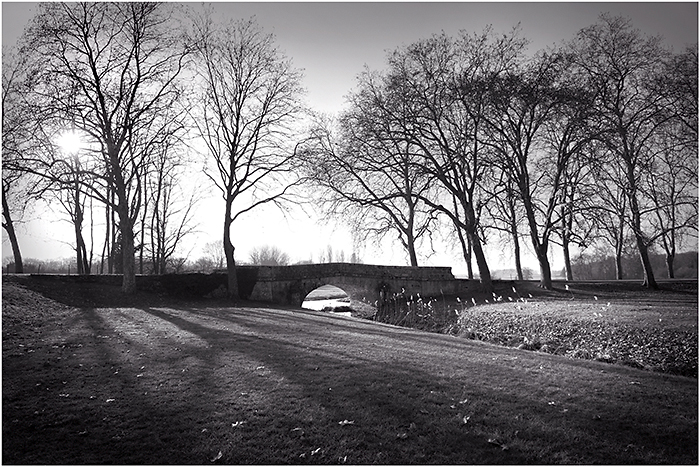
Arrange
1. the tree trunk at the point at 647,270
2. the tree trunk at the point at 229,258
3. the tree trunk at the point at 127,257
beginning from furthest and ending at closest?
the tree trunk at the point at 229,258
the tree trunk at the point at 647,270
the tree trunk at the point at 127,257

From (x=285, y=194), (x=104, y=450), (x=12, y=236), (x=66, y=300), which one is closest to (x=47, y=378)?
(x=104, y=450)

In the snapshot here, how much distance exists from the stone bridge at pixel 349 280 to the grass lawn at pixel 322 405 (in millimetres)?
14439

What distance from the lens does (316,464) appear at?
462cm

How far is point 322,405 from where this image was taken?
19.4 feet

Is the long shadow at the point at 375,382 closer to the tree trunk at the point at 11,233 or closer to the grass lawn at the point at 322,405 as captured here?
the grass lawn at the point at 322,405

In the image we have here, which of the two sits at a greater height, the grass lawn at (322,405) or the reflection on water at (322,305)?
the grass lawn at (322,405)

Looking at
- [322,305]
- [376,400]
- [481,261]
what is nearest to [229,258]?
[322,305]

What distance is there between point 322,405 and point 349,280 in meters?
19.5

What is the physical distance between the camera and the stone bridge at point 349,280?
24188 millimetres

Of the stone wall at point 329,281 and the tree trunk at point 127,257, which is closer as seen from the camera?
the tree trunk at point 127,257

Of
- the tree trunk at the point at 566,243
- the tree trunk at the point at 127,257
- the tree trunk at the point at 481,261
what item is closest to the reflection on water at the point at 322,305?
the tree trunk at the point at 481,261

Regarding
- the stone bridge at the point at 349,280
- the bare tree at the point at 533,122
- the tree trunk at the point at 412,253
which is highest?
the bare tree at the point at 533,122

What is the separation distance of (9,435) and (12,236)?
832 inches

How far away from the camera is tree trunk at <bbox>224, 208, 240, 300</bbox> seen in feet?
72.5
